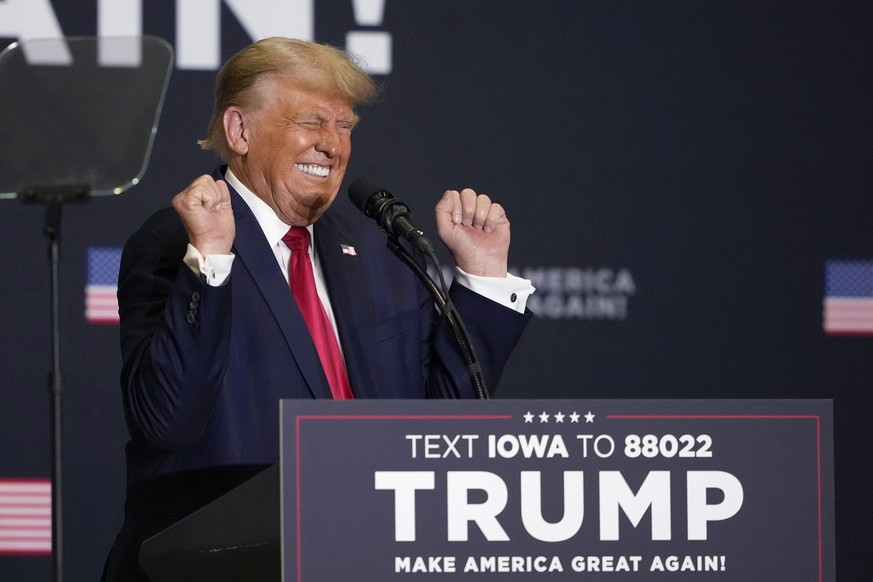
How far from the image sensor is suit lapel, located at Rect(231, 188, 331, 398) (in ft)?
6.44

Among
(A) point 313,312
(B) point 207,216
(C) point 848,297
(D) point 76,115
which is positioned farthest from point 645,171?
(D) point 76,115

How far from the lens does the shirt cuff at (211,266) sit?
1.74 metres

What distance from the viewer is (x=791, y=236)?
3.36m

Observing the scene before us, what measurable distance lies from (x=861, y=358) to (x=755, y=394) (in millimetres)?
324

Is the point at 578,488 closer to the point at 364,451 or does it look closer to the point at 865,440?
the point at 364,451

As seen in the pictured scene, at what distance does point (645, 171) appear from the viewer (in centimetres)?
332

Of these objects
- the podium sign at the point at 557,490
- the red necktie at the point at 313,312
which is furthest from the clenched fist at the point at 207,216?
the podium sign at the point at 557,490

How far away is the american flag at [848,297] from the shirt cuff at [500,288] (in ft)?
5.12

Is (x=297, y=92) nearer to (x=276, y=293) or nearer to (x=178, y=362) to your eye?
(x=276, y=293)

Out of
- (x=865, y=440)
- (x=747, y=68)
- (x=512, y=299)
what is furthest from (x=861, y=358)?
(x=512, y=299)

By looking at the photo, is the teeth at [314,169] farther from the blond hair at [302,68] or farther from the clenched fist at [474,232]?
the clenched fist at [474,232]

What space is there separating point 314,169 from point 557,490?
1055mm

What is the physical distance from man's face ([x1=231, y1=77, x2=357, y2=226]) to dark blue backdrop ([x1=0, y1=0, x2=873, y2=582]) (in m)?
0.93

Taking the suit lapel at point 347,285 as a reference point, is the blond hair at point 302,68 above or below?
above
